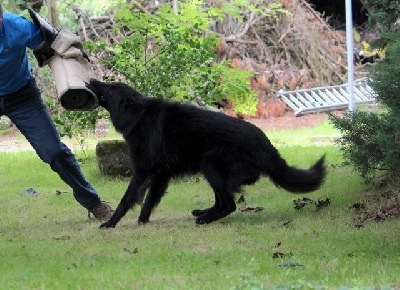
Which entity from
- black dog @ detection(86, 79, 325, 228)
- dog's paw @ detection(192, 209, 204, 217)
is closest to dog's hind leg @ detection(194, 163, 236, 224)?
black dog @ detection(86, 79, 325, 228)

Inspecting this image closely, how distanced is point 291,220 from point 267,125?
12.5 m

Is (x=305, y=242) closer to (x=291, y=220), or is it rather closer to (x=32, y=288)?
(x=291, y=220)

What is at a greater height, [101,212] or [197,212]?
[197,212]

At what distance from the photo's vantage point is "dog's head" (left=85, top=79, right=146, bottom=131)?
27.2 ft

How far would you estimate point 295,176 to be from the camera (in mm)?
8227

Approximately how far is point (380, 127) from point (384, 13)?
190 cm

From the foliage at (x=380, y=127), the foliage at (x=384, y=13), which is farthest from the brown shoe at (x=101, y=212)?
the foliage at (x=384, y=13)

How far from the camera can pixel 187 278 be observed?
5496 mm

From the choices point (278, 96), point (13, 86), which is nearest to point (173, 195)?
point (13, 86)

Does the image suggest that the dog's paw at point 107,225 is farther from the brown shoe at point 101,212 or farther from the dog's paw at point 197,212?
the dog's paw at point 197,212

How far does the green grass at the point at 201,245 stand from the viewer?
17.8 ft

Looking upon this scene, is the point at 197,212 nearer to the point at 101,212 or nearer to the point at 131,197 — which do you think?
the point at 131,197

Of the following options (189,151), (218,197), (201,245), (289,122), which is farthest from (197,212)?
(289,122)

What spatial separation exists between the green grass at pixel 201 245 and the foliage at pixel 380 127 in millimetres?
586
